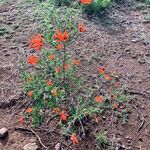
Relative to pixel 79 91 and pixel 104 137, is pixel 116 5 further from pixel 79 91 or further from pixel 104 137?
pixel 104 137

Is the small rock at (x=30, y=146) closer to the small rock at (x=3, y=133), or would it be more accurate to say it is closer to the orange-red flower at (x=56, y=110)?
the small rock at (x=3, y=133)

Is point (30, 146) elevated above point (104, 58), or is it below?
below

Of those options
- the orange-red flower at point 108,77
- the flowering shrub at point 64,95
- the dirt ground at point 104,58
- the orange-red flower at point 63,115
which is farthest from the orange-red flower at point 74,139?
the orange-red flower at point 108,77

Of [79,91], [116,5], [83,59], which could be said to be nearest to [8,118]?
[79,91]

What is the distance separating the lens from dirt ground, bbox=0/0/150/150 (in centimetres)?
379

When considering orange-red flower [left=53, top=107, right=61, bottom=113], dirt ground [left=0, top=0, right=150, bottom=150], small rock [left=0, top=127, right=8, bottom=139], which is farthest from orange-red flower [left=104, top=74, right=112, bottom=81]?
small rock [left=0, top=127, right=8, bottom=139]

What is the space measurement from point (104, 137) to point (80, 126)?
0.88ft

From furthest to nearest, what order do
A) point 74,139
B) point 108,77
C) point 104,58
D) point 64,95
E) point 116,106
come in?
point 104,58, point 108,77, point 116,106, point 64,95, point 74,139

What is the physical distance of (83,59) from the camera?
4730mm

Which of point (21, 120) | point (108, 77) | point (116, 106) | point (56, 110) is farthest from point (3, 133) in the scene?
point (108, 77)

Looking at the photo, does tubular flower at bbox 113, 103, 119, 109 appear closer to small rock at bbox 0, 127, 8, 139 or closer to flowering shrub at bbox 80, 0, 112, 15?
small rock at bbox 0, 127, 8, 139

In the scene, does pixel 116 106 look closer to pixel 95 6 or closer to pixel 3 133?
pixel 3 133

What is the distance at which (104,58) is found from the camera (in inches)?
190

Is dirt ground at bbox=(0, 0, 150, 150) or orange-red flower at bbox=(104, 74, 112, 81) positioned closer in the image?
dirt ground at bbox=(0, 0, 150, 150)
